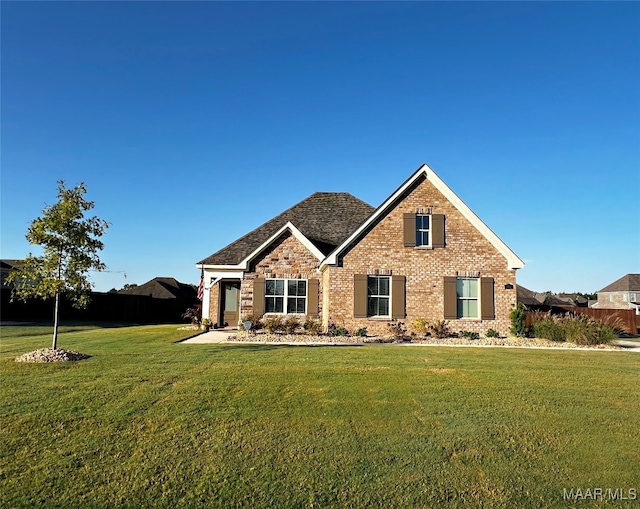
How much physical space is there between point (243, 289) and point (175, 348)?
7200 mm

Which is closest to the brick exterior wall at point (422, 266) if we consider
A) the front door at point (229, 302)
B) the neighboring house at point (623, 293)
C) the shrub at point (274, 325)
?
the shrub at point (274, 325)

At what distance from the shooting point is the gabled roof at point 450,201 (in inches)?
688

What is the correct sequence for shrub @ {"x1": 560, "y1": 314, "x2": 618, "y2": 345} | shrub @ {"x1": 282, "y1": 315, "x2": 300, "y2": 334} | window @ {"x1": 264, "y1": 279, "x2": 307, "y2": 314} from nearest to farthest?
1. shrub @ {"x1": 560, "y1": 314, "x2": 618, "y2": 345}
2. shrub @ {"x1": 282, "y1": 315, "x2": 300, "y2": 334}
3. window @ {"x1": 264, "y1": 279, "x2": 307, "y2": 314}

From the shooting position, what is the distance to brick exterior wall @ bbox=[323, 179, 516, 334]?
17.4 metres

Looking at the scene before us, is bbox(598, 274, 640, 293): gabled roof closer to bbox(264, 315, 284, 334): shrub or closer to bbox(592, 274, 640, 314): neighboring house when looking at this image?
bbox(592, 274, 640, 314): neighboring house

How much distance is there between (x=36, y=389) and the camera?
7383 mm

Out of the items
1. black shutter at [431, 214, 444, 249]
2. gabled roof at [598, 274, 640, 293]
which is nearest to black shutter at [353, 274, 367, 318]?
black shutter at [431, 214, 444, 249]

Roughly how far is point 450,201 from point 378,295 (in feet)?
15.9

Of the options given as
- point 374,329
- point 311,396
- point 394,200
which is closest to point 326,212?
point 394,200

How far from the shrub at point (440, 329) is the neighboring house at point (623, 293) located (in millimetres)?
51632

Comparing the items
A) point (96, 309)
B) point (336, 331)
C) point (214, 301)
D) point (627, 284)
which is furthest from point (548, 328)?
point (627, 284)

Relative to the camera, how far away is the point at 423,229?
1797 cm

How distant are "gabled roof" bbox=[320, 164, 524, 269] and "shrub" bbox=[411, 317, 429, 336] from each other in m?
3.92

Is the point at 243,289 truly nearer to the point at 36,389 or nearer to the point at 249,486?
the point at 36,389
